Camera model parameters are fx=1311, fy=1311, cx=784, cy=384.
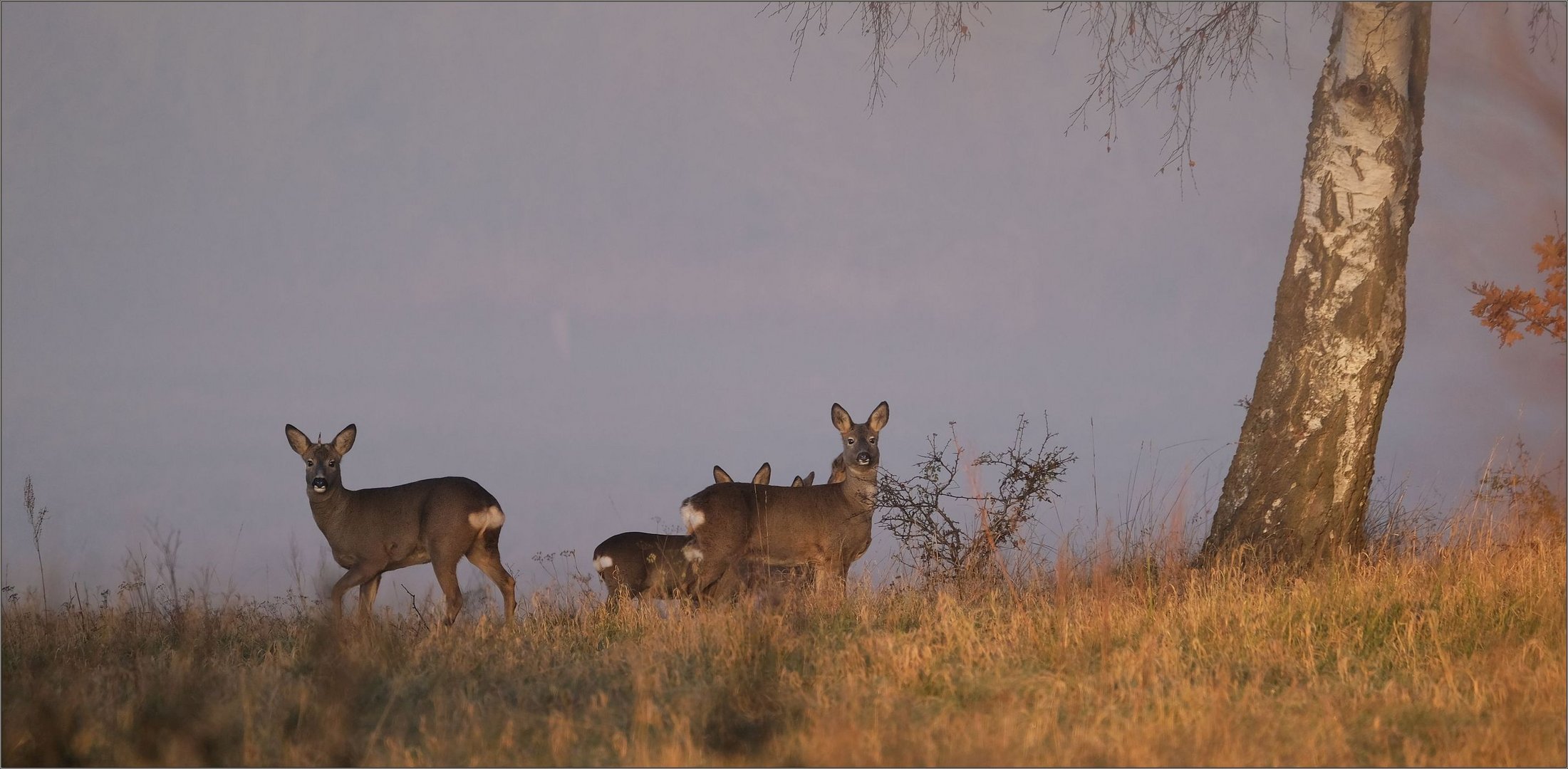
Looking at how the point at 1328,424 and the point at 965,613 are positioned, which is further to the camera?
the point at 1328,424

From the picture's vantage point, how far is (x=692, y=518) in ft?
39.2

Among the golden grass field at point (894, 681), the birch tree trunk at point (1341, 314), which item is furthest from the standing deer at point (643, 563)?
the birch tree trunk at point (1341, 314)

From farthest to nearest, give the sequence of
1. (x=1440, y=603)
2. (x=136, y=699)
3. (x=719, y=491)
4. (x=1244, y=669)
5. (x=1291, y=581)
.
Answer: (x=719, y=491) → (x=1291, y=581) → (x=1440, y=603) → (x=1244, y=669) → (x=136, y=699)

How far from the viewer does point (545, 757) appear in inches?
223

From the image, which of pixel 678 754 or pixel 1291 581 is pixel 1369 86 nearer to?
pixel 1291 581

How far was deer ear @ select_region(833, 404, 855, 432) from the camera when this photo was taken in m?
12.7

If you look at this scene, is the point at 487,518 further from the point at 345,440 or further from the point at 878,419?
the point at 878,419

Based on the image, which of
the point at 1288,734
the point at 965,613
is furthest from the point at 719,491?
the point at 1288,734

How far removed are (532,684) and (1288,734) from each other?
143 inches

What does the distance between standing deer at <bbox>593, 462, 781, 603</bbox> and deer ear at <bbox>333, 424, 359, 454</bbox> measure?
101 inches

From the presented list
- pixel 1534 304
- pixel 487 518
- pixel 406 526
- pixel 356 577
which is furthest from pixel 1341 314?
pixel 356 577

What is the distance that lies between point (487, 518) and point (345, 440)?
1713 mm

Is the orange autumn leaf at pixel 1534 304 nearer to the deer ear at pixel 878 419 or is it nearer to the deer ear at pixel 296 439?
the deer ear at pixel 878 419

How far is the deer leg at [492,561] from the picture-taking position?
39.4 ft
